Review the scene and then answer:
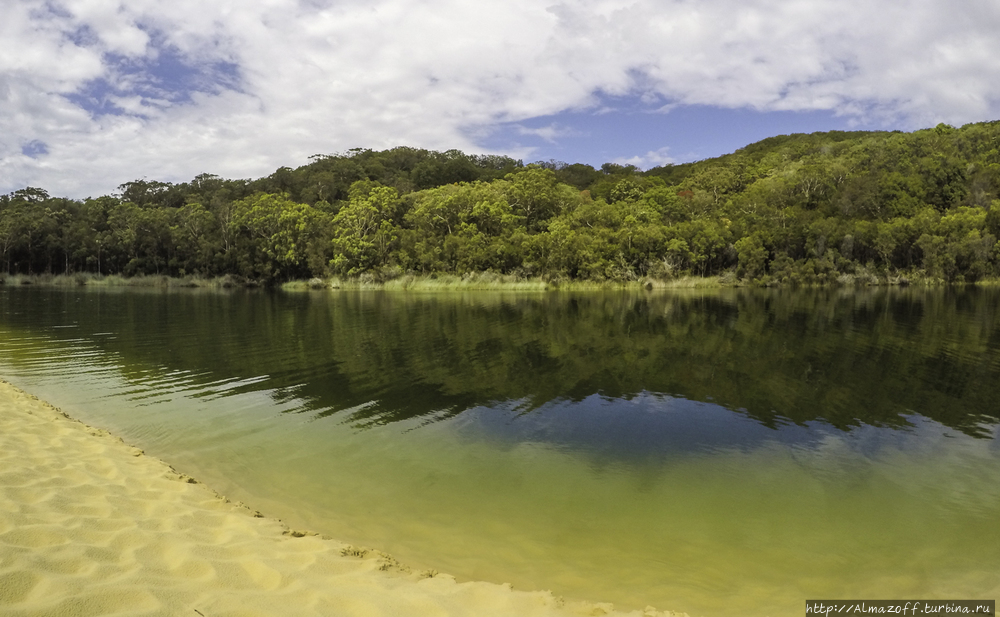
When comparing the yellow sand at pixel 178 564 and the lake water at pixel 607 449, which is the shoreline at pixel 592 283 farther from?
the yellow sand at pixel 178 564

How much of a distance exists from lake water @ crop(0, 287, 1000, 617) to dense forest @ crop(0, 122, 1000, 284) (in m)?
39.2

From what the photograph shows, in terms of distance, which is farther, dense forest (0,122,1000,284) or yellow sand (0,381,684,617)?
dense forest (0,122,1000,284)

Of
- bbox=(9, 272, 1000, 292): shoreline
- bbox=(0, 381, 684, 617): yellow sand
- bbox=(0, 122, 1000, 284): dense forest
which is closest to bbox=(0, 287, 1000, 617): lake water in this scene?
bbox=(0, 381, 684, 617): yellow sand

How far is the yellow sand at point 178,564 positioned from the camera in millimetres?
3111

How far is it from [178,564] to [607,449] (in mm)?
5533

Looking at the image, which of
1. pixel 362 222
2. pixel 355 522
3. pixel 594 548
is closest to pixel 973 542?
pixel 594 548

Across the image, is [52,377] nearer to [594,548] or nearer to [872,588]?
[594,548]

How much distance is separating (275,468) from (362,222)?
A: 5913 centimetres

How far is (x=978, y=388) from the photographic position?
464 inches

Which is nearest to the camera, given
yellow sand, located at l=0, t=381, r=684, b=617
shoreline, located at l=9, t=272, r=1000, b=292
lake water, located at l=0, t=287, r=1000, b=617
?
yellow sand, located at l=0, t=381, r=684, b=617

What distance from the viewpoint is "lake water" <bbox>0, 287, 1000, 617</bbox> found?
15.9ft

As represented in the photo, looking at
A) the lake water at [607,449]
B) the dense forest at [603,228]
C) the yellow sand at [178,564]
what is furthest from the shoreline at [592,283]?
the yellow sand at [178,564]

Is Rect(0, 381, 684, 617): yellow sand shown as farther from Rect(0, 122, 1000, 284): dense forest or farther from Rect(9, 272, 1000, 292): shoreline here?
Rect(0, 122, 1000, 284): dense forest

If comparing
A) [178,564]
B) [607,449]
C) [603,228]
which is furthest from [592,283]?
[178,564]
